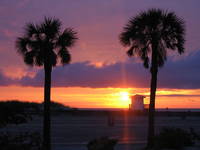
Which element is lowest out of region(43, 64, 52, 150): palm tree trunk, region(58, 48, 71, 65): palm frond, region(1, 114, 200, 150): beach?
region(1, 114, 200, 150): beach

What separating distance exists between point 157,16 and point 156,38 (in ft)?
4.18

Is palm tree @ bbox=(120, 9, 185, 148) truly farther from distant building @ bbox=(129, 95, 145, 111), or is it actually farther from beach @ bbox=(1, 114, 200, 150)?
distant building @ bbox=(129, 95, 145, 111)

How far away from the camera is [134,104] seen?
9812 centimetres

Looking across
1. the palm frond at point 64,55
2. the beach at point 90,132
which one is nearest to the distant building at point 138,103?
the beach at point 90,132

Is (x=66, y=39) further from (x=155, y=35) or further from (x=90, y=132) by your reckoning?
(x=90, y=132)

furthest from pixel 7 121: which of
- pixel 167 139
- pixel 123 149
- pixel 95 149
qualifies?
pixel 123 149

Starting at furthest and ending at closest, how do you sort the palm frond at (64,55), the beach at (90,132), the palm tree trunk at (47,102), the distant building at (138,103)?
the distant building at (138,103) < the beach at (90,132) < the palm frond at (64,55) < the palm tree trunk at (47,102)

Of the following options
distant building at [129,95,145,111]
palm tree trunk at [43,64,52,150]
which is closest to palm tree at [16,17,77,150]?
palm tree trunk at [43,64,52,150]

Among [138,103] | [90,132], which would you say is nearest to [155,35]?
[90,132]

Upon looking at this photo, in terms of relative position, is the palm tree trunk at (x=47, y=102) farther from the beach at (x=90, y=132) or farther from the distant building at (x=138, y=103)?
the distant building at (x=138, y=103)

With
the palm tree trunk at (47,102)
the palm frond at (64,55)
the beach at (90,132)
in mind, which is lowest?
the beach at (90,132)

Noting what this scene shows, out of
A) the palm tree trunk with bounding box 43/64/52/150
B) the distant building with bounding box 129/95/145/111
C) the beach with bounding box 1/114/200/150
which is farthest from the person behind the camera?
the distant building with bounding box 129/95/145/111

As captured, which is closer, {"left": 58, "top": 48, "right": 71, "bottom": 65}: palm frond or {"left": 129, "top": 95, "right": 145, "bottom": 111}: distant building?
{"left": 58, "top": 48, "right": 71, "bottom": 65}: palm frond

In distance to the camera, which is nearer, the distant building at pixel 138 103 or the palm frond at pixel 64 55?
the palm frond at pixel 64 55
